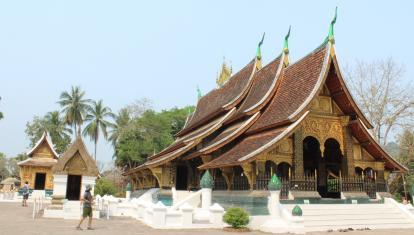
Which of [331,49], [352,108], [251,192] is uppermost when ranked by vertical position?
[331,49]

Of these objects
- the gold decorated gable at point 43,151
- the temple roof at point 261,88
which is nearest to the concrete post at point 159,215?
the temple roof at point 261,88

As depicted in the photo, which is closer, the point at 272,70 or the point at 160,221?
the point at 160,221

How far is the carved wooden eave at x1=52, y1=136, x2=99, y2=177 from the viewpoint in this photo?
15.1 meters

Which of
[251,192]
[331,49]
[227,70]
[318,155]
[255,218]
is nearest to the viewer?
[255,218]

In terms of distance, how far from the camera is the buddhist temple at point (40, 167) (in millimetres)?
34963

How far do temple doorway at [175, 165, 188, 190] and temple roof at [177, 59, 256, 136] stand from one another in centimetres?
310

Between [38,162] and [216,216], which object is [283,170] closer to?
[216,216]

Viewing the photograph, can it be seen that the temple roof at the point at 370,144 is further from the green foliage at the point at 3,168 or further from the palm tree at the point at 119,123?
the green foliage at the point at 3,168

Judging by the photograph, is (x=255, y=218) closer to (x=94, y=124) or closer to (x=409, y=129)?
(x=409, y=129)

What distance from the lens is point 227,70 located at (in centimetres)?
2542

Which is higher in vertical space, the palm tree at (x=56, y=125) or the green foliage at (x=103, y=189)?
the palm tree at (x=56, y=125)

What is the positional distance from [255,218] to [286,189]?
70.9 inches

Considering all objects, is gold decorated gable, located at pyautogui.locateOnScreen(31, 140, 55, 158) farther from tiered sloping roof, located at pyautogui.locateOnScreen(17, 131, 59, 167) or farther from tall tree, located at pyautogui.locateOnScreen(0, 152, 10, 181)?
tall tree, located at pyautogui.locateOnScreen(0, 152, 10, 181)

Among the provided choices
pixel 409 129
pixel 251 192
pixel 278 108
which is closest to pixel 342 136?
pixel 278 108
